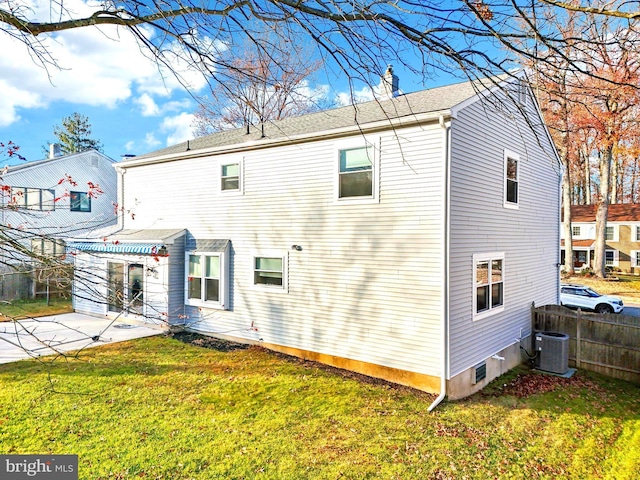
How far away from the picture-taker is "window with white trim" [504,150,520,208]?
980 cm

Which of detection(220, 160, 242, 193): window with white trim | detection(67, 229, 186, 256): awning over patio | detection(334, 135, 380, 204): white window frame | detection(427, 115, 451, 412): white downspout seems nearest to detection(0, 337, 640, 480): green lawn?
detection(427, 115, 451, 412): white downspout

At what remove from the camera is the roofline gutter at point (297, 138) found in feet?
25.2

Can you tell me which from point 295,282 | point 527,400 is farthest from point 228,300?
point 527,400

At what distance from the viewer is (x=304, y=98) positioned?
4051 millimetres

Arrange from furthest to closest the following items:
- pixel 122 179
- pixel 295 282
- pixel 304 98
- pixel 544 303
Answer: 1. pixel 122 179
2. pixel 544 303
3. pixel 295 282
4. pixel 304 98

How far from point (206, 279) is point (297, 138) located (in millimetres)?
4921

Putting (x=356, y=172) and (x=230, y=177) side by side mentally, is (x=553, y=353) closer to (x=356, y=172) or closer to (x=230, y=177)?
(x=356, y=172)

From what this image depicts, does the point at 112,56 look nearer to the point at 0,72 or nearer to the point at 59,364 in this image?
the point at 0,72

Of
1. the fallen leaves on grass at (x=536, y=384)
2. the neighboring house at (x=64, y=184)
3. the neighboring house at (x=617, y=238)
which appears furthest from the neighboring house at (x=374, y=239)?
the neighboring house at (x=617, y=238)

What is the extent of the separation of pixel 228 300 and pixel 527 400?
7532mm

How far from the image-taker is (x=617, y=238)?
31797 millimetres

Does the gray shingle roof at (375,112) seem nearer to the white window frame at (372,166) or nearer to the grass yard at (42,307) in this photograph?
the white window frame at (372,166)

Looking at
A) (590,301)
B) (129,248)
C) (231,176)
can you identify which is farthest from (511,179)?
(129,248)

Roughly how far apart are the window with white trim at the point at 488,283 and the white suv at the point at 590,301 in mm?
8885
